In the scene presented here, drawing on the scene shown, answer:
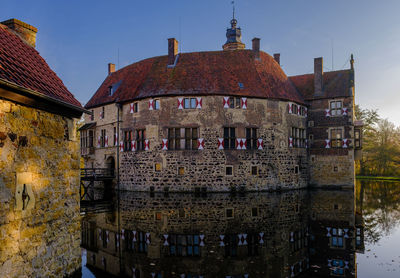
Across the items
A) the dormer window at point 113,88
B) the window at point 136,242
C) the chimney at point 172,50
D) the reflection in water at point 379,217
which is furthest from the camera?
the dormer window at point 113,88

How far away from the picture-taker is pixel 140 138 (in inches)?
892

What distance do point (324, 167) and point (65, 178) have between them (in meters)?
23.2

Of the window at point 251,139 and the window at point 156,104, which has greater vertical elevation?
the window at point 156,104

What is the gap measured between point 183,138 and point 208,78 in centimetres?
469

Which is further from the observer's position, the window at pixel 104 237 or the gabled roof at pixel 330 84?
the gabled roof at pixel 330 84

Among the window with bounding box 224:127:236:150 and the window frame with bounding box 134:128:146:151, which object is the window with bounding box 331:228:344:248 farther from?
the window frame with bounding box 134:128:146:151

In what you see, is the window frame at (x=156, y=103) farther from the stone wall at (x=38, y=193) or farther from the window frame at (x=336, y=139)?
the stone wall at (x=38, y=193)

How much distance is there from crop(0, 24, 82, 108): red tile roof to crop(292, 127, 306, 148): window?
20.2 m

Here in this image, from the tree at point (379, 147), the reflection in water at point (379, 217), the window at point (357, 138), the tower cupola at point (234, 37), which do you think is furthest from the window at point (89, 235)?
the tree at point (379, 147)

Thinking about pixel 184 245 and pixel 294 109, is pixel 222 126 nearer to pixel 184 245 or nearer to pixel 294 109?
pixel 294 109

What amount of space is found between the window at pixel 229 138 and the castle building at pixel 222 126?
68mm

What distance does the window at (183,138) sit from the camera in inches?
847

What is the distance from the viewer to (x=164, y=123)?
21812mm

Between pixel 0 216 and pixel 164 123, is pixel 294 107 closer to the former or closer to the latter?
pixel 164 123
